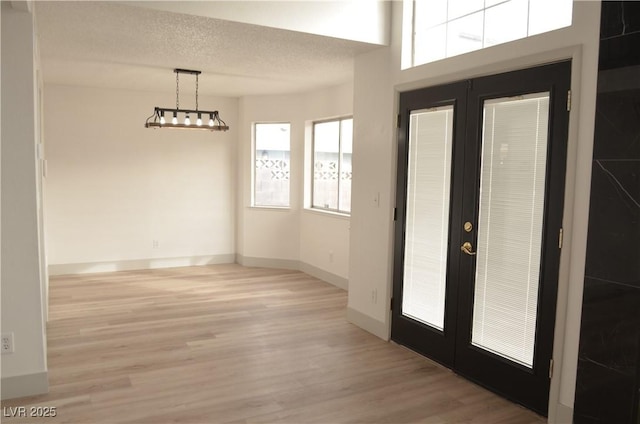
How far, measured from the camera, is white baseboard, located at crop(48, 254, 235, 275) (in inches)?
272

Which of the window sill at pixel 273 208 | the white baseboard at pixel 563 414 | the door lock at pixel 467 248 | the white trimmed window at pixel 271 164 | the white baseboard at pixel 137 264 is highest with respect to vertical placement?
the white trimmed window at pixel 271 164

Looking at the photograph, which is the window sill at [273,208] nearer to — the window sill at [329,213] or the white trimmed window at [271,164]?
the white trimmed window at [271,164]

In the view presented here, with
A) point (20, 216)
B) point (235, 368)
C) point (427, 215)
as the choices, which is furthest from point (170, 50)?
point (235, 368)

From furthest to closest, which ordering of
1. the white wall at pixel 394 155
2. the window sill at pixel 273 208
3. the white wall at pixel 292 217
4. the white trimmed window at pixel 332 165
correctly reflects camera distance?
the window sill at pixel 273 208 < the white wall at pixel 292 217 < the white trimmed window at pixel 332 165 < the white wall at pixel 394 155

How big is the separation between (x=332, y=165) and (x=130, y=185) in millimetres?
2971

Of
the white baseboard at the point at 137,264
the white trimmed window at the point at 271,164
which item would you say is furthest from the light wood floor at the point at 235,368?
the white trimmed window at the point at 271,164

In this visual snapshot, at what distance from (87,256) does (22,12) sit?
4606mm

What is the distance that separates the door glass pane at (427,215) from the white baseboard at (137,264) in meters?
4.30

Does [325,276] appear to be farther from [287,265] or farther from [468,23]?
[468,23]

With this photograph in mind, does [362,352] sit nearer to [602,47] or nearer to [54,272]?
[602,47]

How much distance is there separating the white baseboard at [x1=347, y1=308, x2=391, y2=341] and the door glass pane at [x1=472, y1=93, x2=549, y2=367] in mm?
1023

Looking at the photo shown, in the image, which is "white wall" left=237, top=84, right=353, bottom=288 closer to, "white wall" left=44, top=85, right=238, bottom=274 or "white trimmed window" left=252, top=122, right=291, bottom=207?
"white trimmed window" left=252, top=122, right=291, bottom=207

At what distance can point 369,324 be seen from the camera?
4664 millimetres

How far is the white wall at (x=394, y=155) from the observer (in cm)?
282
